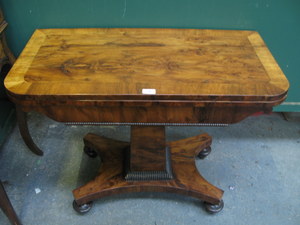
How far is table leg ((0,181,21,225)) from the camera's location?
1207 millimetres

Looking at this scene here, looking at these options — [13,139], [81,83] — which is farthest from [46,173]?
[81,83]

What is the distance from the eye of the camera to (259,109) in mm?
1004

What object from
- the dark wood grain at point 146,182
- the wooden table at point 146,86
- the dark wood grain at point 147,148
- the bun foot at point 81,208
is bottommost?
the bun foot at point 81,208

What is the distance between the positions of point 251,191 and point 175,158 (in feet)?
1.49

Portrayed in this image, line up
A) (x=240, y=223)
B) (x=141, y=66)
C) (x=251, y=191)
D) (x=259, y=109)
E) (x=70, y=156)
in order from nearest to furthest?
(x=259, y=109)
(x=141, y=66)
(x=240, y=223)
(x=251, y=191)
(x=70, y=156)

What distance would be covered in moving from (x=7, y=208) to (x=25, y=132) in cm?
44

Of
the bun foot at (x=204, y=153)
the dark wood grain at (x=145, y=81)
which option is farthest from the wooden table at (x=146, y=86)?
the bun foot at (x=204, y=153)

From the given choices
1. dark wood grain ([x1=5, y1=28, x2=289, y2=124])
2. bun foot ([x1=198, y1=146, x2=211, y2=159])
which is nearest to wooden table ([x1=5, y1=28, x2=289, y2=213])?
dark wood grain ([x1=5, y1=28, x2=289, y2=124])

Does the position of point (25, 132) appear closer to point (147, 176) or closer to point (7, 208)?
point (7, 208)

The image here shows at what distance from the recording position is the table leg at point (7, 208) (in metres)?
1.21

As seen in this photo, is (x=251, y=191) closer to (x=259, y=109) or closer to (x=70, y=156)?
(x=259, y=109)

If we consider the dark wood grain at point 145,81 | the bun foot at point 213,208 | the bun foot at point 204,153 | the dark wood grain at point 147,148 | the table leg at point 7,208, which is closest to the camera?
the dark wood grain at point 145,81

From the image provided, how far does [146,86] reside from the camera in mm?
1001

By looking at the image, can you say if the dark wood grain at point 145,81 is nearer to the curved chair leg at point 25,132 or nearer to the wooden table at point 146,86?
the wooden table at point 146,86
